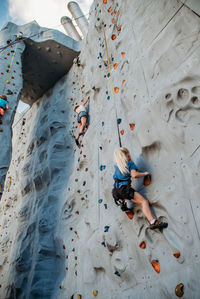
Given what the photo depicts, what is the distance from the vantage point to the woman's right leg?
2.17 m

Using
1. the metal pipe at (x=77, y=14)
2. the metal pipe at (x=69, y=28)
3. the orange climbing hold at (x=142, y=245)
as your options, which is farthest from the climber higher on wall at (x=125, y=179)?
the metal pipe at (x=69, y=28)

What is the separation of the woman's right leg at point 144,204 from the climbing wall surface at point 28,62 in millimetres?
2712

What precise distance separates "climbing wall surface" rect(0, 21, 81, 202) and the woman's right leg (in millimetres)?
2712

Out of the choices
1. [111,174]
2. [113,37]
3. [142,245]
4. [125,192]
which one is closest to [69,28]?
[113,37]

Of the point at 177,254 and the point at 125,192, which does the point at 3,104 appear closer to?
the point at 125,192

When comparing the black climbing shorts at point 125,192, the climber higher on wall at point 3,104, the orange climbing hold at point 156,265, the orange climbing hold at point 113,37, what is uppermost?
the orange climbing hold at point 113,37

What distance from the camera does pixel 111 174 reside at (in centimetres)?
316

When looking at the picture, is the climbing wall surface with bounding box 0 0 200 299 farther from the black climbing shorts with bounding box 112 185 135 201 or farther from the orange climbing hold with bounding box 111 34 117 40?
the black climbing shorts with bounding box 112 185 135 201

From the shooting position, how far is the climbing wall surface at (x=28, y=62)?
4.60 metres

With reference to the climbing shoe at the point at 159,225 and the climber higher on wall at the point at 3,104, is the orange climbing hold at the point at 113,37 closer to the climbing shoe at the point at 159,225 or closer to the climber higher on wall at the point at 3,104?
the climber higher on wall at the point at 3,104

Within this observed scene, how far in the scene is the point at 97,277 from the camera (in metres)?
2.80

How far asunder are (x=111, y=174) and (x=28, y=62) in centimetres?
479

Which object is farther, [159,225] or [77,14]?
[77,14]

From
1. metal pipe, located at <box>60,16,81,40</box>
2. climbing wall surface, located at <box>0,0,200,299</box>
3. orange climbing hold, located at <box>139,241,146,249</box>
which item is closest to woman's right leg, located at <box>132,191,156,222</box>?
climbing wall surface, located at <box>0,0,200,299</box>
